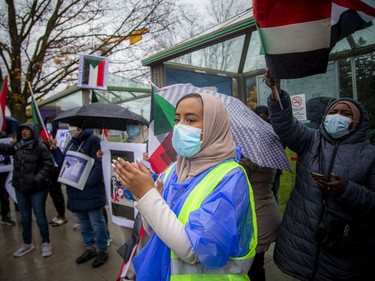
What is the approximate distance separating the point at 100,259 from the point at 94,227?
0.47 metres

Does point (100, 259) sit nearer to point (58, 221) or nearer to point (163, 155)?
point (163, 155)

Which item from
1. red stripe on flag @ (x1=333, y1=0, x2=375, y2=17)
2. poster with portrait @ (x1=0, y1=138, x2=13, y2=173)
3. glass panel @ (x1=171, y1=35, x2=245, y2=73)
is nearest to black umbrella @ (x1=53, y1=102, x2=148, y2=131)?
glass panel @ (x1=171, y1=35, x2=245, y2=73)

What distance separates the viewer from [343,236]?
71.0 inches

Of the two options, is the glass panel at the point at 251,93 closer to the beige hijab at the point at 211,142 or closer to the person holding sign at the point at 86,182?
the person holding sign at the point at 86,182

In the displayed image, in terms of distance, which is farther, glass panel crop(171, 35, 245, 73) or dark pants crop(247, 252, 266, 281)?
glass panel crop(171, 35, 245, 73)

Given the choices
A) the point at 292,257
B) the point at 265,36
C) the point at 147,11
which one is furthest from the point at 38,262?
the point at 147,11

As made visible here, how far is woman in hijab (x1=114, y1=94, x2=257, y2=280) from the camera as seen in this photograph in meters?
1.20

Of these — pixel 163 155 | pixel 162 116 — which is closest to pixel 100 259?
pixel 163 155

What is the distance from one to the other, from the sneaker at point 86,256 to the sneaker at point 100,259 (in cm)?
20

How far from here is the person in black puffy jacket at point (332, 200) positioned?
1810 mm

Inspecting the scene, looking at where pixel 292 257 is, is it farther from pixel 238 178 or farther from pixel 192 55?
pixel 192 55

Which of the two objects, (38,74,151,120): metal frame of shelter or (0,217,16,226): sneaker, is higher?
(38,74,151,120): metal frame of shelter

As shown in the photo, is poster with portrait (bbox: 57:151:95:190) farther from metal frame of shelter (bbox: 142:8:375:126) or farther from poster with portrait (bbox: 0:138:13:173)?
poster with portrait (bbox: 0:138:13:173)

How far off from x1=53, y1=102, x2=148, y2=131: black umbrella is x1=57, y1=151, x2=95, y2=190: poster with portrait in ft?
1.54
